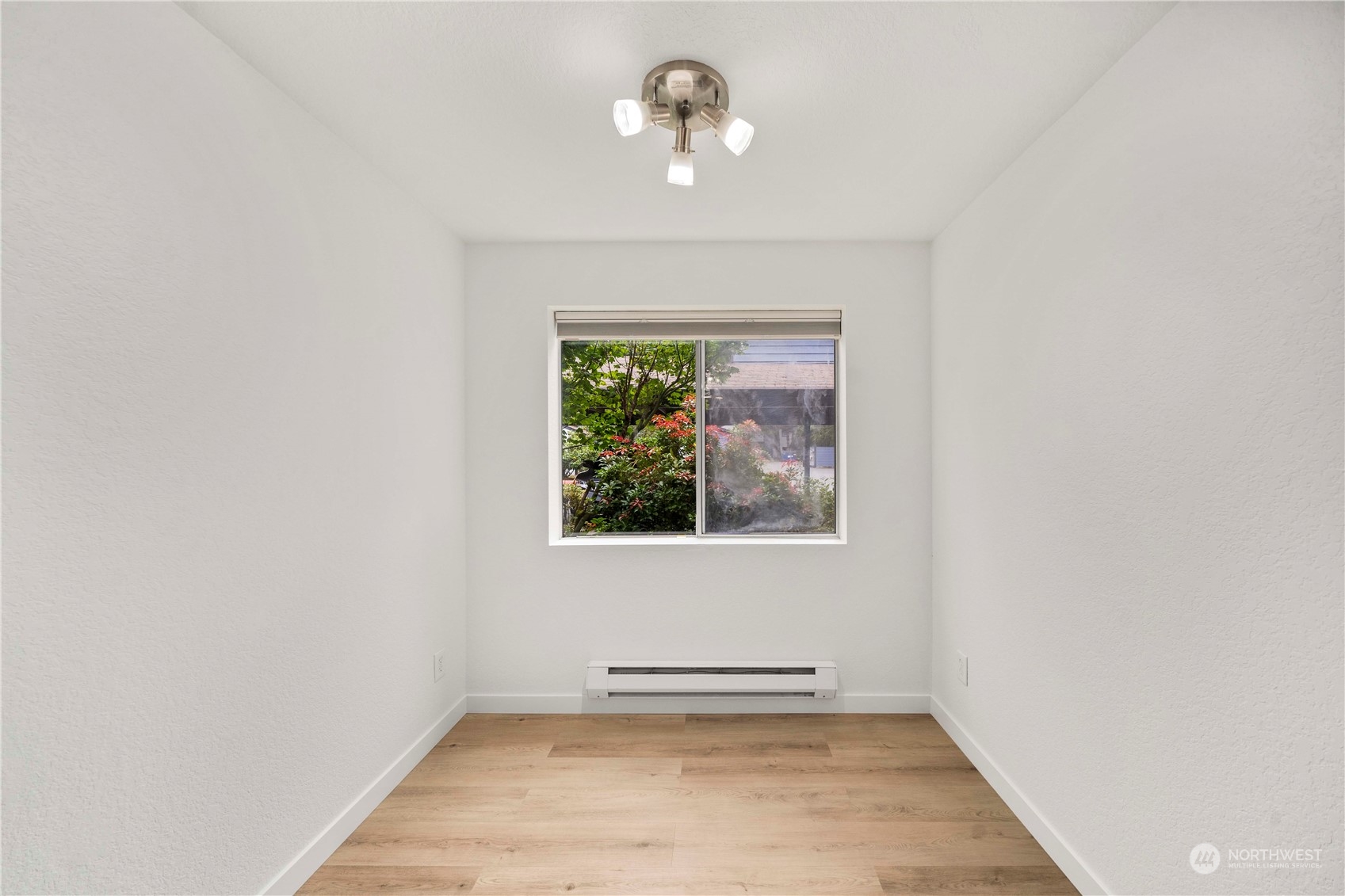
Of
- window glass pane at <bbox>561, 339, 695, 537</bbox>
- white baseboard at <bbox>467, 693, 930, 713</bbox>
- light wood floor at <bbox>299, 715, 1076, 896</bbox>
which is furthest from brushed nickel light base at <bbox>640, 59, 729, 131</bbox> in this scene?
white baseboard at <bbox>467, 693, 930, 713</bbox>

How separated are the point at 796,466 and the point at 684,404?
689 mm

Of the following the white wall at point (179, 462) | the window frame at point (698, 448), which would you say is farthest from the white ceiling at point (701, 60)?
the window frame at point (698, 448)

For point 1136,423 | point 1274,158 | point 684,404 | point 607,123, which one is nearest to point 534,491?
point 684,404

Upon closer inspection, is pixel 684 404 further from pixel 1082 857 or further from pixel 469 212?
pixel 1082 857

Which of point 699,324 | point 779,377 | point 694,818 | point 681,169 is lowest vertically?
point 694,818

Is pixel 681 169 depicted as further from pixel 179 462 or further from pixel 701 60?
pixel 179 462

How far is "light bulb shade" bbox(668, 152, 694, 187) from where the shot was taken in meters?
1.69

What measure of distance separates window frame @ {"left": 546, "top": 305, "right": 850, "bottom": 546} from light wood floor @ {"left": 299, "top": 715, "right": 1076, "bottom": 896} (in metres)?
0.85

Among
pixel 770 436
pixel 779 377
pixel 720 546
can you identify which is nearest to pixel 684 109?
pixel 779 377

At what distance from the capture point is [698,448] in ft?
10.2

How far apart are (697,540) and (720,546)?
173mm

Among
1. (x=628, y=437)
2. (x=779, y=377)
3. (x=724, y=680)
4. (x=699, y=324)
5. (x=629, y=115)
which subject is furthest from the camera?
(x=628, y=437)

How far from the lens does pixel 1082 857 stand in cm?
172

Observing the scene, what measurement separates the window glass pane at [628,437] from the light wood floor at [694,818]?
1.03m
